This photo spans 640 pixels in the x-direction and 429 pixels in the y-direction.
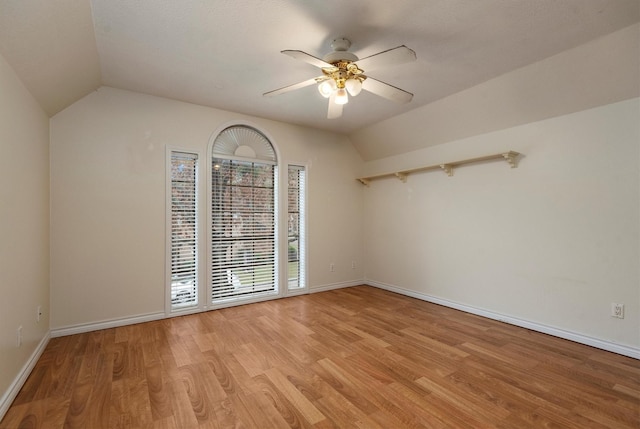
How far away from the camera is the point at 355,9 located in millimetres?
2027

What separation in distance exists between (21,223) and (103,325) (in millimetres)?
1505

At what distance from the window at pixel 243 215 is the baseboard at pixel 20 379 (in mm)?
1655

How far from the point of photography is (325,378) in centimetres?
221

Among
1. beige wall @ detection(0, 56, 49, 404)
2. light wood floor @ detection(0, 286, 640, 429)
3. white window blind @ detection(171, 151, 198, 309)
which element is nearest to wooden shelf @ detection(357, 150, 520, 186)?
light wood floor @ detection(0, 286, 640, 429)

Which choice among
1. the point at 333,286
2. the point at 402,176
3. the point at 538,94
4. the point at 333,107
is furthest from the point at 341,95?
the point at 333,286

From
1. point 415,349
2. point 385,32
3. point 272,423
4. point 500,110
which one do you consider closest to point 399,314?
point 415,349

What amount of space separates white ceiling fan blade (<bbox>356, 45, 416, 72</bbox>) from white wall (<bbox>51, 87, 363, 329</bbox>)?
7.91 feet

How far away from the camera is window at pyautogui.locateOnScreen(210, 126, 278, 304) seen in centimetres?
390

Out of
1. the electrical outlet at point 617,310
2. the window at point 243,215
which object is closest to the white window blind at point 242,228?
the window at point 243,215

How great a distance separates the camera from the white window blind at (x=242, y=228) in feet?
12.8

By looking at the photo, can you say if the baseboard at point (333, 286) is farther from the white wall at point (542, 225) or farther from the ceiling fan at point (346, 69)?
the ceiling fan at point (346, 69)

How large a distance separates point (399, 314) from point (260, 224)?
2.22 metres

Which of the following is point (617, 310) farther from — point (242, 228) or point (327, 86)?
point (242, 228)

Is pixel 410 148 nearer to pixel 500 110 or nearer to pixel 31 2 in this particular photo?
pixel 500 110
